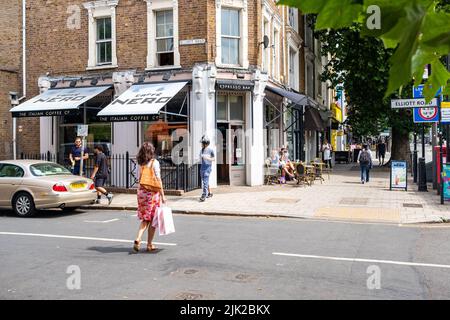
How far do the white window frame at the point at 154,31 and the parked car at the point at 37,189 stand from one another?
7.04 meters

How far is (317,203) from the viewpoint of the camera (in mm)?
14250

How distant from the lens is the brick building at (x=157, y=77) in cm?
1750

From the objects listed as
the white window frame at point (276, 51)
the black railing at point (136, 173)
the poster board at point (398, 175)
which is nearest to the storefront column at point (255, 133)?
the black railing at point (136, 173)

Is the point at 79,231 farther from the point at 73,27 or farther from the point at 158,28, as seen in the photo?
the point at 73,27

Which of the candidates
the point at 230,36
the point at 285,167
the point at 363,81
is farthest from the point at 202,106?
the point at 363,81

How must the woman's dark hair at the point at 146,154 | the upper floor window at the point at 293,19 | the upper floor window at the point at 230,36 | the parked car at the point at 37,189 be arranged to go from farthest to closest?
the upper floor window at the point at 293,19 < the upper floor window at the point at 230,36 < the parked car at the point at 37,189 < the woman's dark hair at the point at 146,154

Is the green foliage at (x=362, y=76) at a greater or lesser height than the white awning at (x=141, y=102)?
greater

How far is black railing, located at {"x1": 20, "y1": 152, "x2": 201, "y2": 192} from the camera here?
55.0ft

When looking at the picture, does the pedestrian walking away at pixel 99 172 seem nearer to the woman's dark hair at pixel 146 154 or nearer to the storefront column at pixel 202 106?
the storefront column at pixel 202 106

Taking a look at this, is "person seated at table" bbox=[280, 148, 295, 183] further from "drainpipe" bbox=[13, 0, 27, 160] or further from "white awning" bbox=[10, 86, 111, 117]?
"drainpipe" bbox=[13, 0, 27, 160]

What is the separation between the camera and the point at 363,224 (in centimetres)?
1096

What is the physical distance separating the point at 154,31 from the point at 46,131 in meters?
6.55

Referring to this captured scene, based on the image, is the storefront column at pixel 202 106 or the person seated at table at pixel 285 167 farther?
the person seated at table at pixel 285 167
